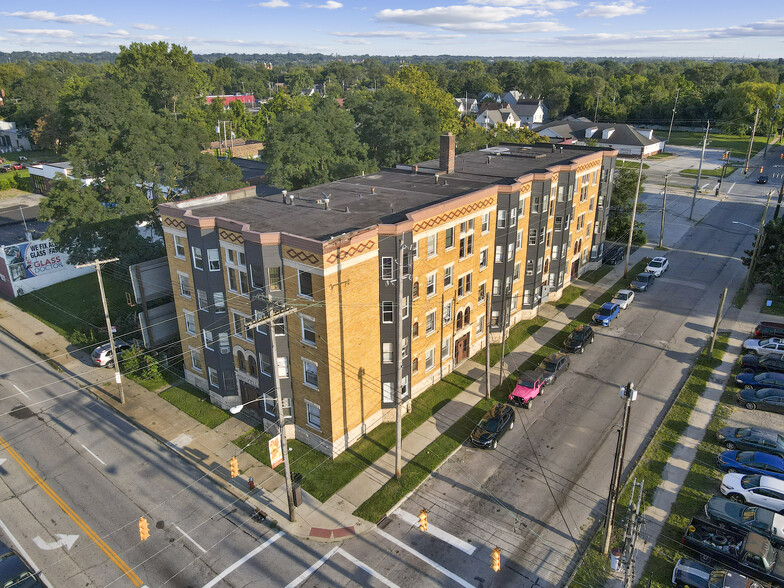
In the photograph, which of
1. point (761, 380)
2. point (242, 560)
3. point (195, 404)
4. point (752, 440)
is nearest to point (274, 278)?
point (195, 404)

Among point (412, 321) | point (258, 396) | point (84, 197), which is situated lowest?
point (258, 396)

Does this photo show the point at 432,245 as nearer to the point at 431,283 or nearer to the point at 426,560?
the point at 431,283

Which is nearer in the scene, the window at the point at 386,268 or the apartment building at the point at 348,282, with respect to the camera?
the apartment building at the point at 348,282

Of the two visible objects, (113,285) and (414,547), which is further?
(113,285)

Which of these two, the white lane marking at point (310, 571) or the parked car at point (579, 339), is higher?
the parked car at point (579, 339)

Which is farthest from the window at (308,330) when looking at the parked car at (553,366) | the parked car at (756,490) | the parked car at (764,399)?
the parked car at (764,399)

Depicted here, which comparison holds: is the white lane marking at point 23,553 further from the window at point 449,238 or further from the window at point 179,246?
the window at point 449,238

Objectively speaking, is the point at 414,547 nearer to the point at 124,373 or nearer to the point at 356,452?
the point at 356,452

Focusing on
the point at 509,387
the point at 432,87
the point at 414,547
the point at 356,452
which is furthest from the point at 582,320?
the point at 432,87
